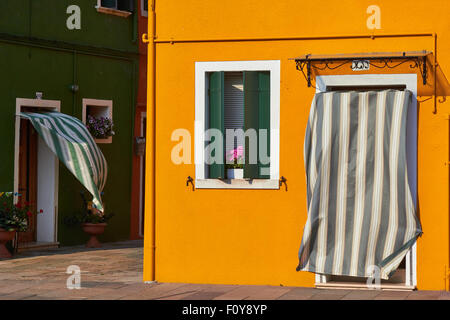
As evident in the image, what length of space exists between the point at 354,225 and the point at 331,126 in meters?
1.23

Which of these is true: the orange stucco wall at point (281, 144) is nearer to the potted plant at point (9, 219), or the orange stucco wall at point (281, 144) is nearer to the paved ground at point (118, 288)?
the paved ground at point (118, 288)

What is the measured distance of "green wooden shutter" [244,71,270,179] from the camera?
12.2 m

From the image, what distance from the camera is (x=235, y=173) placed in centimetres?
1244

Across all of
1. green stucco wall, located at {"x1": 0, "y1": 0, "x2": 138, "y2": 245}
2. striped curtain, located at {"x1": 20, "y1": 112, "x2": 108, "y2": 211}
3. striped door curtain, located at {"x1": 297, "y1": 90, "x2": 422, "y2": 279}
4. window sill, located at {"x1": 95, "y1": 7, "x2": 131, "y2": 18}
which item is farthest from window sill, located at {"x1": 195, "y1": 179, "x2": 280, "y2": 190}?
window sill, located at {"x1": 95, "y1": 7, "x2": 131, "y2": 18}

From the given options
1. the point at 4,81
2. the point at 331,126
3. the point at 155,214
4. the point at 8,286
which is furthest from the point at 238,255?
the point at 4,81

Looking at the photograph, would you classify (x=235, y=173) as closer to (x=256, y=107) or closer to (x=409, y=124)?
(x=256, y=107)

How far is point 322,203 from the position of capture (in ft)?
38.7

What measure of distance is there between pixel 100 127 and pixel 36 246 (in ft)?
8.63

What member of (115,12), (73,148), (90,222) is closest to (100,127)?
(73,148)

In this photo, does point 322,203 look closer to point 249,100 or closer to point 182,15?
point 249,100

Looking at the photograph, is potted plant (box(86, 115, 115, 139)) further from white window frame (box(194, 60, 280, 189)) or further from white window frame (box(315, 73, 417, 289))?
white window frame (box(315, 73, 417, 289))

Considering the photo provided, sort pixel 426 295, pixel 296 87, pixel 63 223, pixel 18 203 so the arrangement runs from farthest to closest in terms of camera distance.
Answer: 1. pixel 63 223
2. pixel 18 203
3. pixel 296 87
4. pixel 426 295

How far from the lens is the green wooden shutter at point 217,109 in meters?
12.3

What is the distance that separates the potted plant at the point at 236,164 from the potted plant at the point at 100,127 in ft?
21.3
